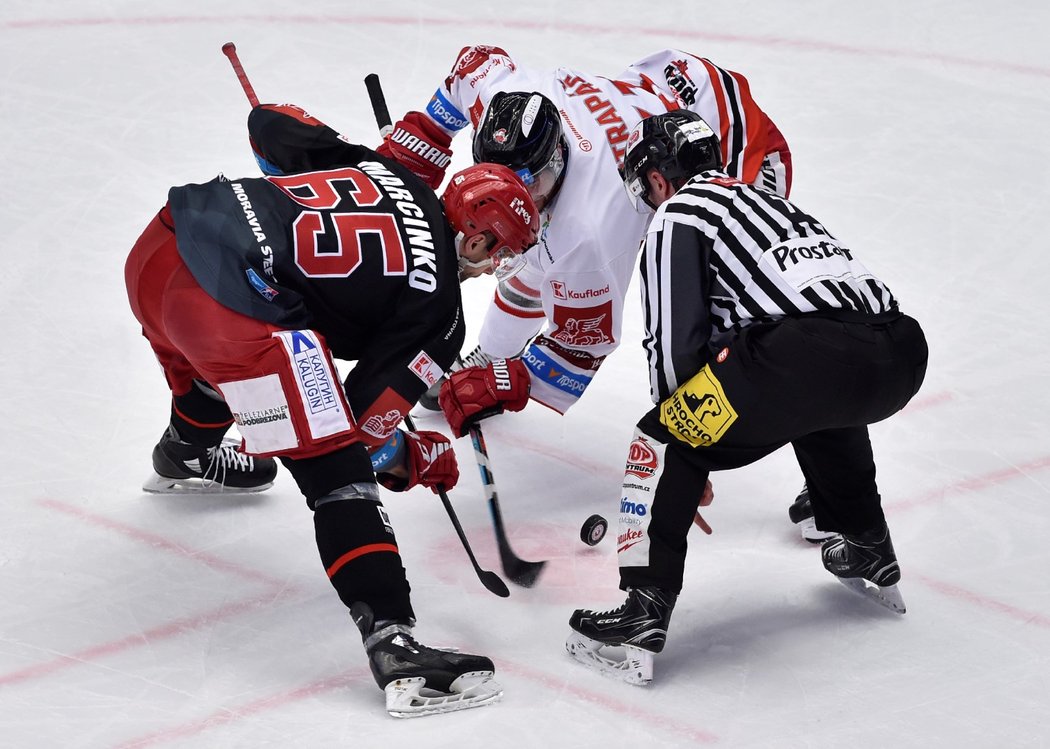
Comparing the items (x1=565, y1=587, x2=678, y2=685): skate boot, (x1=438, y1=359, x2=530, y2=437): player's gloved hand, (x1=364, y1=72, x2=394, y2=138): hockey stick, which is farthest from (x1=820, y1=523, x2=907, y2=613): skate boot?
(x1=364, y1=72, x2=394, y2=138): hockey stick

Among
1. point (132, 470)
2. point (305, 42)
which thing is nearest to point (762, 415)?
point (132, 470)

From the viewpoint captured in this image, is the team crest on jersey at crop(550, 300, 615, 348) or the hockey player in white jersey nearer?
the hockey player in white jersey

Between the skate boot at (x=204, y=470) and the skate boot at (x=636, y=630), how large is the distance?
47.4 inches

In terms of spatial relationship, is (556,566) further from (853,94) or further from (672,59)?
(853,94)

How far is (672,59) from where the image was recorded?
A: 4039 mm

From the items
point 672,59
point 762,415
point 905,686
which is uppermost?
point 672,59

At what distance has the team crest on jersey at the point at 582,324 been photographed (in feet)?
11.9

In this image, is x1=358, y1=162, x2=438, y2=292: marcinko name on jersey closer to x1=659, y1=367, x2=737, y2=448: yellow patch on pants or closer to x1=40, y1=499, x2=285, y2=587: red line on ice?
x1=659, y1=367, x2=737, y2=448: yellow patch on pants

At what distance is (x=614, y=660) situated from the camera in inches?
119

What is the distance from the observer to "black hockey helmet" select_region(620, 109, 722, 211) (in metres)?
3.04

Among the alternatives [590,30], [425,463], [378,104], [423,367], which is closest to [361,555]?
[423,367]

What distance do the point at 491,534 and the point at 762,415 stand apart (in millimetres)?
1110

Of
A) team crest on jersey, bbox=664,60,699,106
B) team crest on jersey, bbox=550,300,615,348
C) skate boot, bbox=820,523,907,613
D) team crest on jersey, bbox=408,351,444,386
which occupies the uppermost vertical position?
team crest on jersey, bbox=664,60,699,106

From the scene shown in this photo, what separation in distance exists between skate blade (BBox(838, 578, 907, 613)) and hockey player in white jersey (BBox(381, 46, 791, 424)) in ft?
2.97
